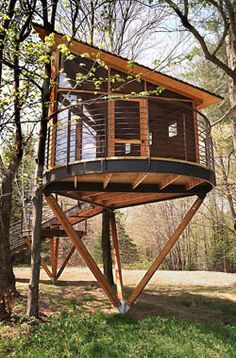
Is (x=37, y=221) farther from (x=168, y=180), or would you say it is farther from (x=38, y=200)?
(x=168, y=180)

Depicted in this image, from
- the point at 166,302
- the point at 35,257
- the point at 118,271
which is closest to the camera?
the point at 35,257

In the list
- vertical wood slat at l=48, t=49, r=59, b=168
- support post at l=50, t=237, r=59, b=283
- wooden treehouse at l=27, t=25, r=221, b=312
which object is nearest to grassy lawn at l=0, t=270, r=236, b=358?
wooden treehouse at l=27, t=25, r=221, b=312

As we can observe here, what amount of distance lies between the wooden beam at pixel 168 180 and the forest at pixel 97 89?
1561mm

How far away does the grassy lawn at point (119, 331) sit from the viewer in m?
5.50

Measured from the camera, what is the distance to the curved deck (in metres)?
7.39

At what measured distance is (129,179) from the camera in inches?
332

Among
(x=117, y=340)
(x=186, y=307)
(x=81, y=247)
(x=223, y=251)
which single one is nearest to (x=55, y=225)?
(x=81, y=247)

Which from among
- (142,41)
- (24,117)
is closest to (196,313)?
(24,117)

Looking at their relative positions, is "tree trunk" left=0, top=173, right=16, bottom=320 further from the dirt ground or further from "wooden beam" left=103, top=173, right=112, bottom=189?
"wooden beam" left=103, top=173, right=112, bottom=189

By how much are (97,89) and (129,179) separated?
256 centimetres

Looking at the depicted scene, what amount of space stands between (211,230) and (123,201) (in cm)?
1557

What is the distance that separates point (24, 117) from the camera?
8586mm

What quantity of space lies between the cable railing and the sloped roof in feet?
1.85

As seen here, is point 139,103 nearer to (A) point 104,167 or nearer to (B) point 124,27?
(A) point 104,167
